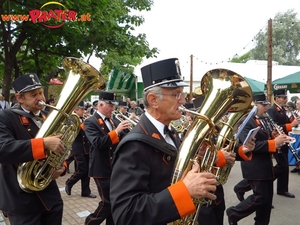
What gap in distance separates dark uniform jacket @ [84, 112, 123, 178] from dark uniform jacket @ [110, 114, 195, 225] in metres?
2.41

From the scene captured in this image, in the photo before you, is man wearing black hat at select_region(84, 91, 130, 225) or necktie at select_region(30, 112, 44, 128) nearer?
necktie at select_region(30, 112, 44, 128)

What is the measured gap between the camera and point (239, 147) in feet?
12.1

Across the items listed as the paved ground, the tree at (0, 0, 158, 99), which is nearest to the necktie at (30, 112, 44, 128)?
the paved ground

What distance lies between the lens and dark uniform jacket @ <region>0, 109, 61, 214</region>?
8.47ft

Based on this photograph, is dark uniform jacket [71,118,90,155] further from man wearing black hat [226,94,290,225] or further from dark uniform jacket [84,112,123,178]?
man wearing black hat [226,94,290,225]

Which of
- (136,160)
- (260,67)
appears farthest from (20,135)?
(260,67)

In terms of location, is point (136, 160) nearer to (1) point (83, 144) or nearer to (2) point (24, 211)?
(2) point (24, 211)

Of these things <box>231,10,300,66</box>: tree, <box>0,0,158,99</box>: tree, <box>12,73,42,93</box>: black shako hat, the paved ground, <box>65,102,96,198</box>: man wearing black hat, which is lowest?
the paved ground

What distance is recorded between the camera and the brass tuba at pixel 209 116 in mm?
1801

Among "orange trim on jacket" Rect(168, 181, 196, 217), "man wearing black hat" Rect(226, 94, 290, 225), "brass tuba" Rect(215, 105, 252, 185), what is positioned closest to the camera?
"orange trim on jacket" Rect(168, 181, 196, 217)

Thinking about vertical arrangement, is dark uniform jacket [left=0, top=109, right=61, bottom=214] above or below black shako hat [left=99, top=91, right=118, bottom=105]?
below

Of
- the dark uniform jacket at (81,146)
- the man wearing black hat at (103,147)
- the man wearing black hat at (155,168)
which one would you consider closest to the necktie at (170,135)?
the man wearing black hat at (155,168)

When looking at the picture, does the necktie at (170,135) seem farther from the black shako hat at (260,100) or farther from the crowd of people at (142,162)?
the black shako hat at (260,100)

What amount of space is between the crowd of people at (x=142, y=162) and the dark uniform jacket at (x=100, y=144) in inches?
0.6
